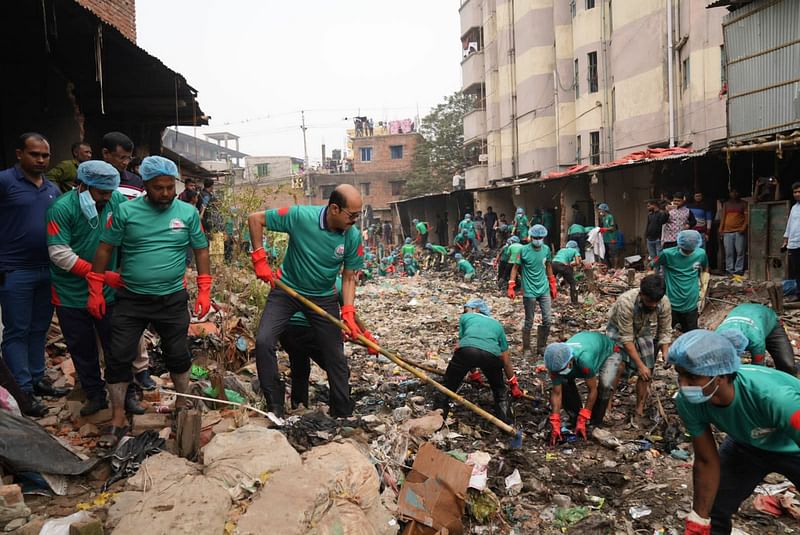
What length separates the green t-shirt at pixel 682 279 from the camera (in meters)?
6.29

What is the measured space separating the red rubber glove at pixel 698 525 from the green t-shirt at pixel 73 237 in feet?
11.4

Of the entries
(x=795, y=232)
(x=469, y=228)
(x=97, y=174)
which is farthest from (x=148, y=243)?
(x=469, y=228)

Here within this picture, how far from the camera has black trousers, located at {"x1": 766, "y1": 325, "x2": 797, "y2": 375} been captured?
15.9ft

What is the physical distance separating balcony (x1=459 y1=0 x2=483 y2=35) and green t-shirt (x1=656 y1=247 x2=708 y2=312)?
1053 inches

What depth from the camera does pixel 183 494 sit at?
109 inches

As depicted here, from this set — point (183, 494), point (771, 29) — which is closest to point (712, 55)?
point (771, 29)

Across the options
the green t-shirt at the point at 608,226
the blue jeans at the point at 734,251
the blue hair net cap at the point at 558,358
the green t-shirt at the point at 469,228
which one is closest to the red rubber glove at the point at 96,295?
the blue hair net cap at the point at 558,358

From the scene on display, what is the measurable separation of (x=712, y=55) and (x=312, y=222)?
15019mm

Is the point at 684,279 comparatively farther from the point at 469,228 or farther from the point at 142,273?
the point at 469,228

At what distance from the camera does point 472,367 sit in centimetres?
506

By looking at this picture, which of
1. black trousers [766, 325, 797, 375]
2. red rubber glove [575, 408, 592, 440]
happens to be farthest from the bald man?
black trousers [766, 325, 797, 375]

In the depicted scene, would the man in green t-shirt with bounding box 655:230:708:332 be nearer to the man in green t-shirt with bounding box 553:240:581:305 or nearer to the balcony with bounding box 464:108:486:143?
the man in green t-shirt with bounding box 553:240:581:305

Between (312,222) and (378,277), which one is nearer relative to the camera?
(312,222)

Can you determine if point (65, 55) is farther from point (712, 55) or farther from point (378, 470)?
point (712, 55)
